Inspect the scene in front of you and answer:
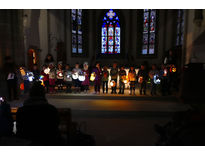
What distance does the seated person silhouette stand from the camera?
2424 mm

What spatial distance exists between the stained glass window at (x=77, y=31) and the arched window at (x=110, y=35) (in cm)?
208

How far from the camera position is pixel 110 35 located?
15.2 meters

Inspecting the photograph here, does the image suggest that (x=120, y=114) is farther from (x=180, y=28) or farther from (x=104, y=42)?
(x=104, y=42)

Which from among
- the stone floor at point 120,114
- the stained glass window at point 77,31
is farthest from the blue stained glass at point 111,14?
the stone floor at point 120,114

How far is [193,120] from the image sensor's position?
2.74 meters

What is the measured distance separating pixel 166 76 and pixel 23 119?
20.5ft

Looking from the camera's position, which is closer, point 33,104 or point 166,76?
point 33,104

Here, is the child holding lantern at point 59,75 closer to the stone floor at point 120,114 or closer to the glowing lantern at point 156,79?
the stone floor at point 120,114

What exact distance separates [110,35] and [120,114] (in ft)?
35.7

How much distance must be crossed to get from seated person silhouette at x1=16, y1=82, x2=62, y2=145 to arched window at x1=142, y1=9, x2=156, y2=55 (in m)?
13.1

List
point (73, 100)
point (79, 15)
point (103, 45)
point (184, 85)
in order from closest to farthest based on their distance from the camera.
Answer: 1. point (184, 85)
2. point (73, 100)
3. point (79, 15)
4. point (103, 45)

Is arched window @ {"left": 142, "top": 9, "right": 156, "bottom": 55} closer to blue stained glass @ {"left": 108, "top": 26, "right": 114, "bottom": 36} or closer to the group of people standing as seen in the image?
blue stained glass @ {"left": 108, "top": 26, "right": 114, "bottom": 36}

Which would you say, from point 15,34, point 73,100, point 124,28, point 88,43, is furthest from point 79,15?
point 73,100

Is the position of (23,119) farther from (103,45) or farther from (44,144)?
(103,45)
